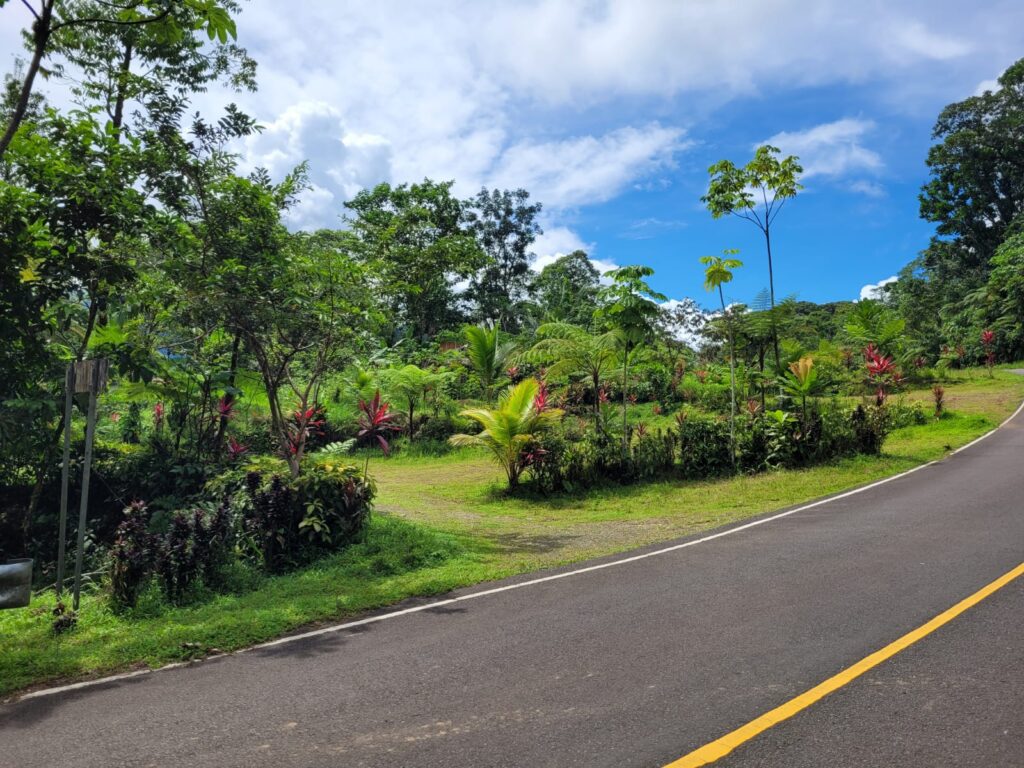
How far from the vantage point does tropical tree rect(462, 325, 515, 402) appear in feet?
74.1

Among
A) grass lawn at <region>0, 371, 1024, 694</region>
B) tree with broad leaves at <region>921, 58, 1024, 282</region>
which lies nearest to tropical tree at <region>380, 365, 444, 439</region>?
grass lawn at <region>0, 371, 1024, 694</region>

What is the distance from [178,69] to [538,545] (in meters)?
9.78

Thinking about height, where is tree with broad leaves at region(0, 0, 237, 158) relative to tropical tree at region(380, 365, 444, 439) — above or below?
above

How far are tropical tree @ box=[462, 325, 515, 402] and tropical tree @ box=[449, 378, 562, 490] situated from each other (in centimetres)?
863

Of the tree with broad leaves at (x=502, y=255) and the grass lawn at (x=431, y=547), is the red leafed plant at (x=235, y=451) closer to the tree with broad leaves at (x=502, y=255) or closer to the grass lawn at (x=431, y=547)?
the grass lawn at (x=431, y=547)

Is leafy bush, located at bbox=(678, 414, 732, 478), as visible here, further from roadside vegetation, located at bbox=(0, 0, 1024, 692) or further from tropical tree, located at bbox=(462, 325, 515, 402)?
tropical tree, located at bbox=(462, 325, 515, 402)

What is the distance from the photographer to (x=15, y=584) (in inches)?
213

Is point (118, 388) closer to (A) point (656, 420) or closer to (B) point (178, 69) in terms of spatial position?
(B) point (178, 69)

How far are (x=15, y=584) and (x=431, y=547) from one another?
432 centimetres

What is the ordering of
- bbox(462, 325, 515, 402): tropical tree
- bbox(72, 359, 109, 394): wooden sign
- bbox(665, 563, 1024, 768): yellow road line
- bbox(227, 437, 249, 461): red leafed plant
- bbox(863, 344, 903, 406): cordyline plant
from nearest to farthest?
bbox(665, 563, 1024, 768): yellow road line < bbox(72, 359, 109, 394): wooden sign < bbox(227, 437, 249, 461): red leafed plant < bbox(863, 344, 903, 406): cordyline plant < bbox(462, 325, 515, 402): tropical tree

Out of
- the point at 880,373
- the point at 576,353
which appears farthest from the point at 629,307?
the point at 880,373

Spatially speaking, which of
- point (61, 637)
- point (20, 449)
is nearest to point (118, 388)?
point (20, 449)

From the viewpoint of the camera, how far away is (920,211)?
49875mm

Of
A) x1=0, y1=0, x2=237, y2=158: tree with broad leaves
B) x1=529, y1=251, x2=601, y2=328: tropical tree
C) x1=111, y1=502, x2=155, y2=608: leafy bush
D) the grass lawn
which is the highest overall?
x1=529, y1=251, x2=601, y2=328: tropical tree
